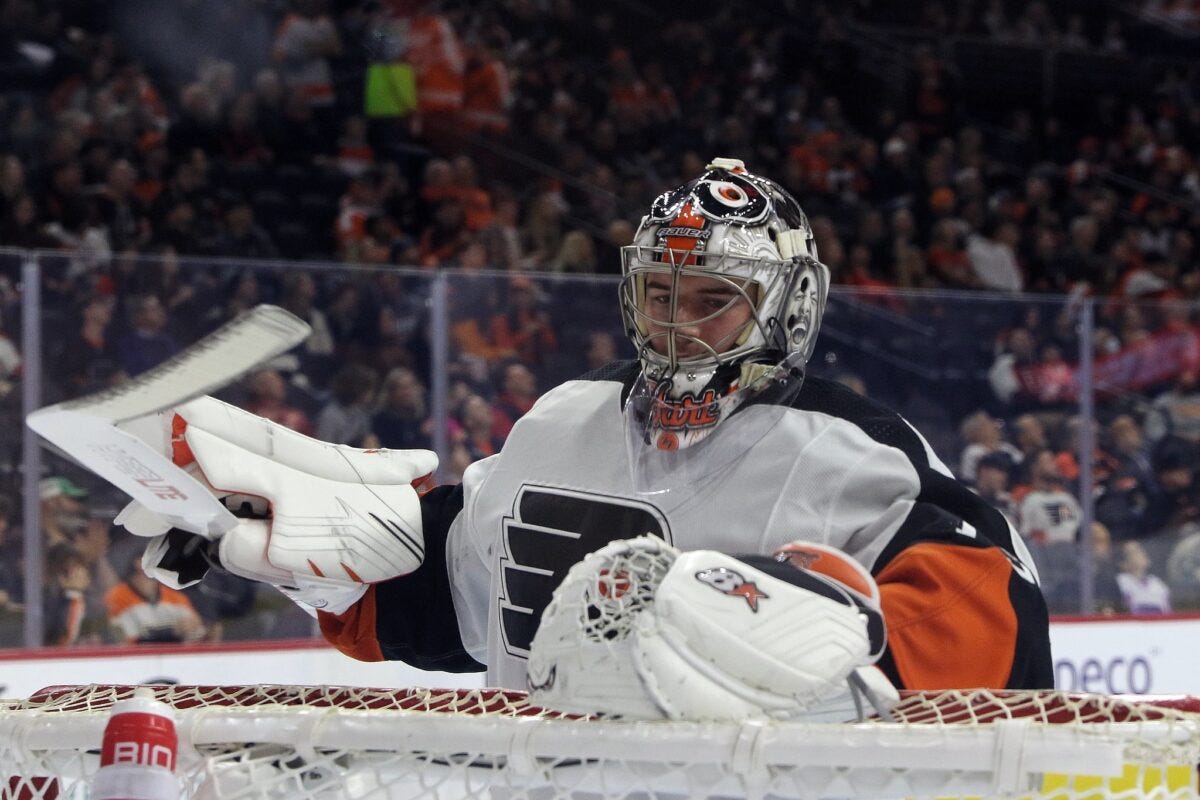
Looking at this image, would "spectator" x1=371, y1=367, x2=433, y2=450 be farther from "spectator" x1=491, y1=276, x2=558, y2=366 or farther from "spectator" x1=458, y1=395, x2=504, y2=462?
"spectator" x1=491, y1=276, x2=558, y2=366

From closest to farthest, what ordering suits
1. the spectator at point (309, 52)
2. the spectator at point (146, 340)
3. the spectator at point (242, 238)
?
the spectator at point (146, 340) → the spectator at point (242, 238) → the spectator at point (309, 52)

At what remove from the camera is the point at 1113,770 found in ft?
3.38

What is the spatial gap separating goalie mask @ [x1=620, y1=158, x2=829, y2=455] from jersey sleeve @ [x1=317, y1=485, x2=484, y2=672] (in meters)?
0.30

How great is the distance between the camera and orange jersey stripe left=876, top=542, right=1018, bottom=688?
1.50 m

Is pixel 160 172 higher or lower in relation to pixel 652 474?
lower

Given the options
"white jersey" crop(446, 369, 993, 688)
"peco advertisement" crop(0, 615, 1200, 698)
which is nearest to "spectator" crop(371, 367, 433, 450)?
"peco advertisement" crop(0, 615, 1200, 698)

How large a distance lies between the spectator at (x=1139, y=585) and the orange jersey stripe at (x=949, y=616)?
12.2 feet

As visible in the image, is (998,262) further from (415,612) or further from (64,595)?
(415,612)

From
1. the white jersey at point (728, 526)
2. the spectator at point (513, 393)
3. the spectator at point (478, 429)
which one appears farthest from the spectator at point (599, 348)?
the white jersey at point (728, 526)

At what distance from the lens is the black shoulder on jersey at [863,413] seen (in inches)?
69.6

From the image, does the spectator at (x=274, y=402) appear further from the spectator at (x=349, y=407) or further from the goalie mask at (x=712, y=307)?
the goalie mask at (x=712, y=307)

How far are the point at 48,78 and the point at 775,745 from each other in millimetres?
6899

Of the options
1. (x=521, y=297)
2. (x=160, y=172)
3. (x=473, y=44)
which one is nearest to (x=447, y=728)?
(x=521, y=297)

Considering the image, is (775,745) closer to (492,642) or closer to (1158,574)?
(492,642)
